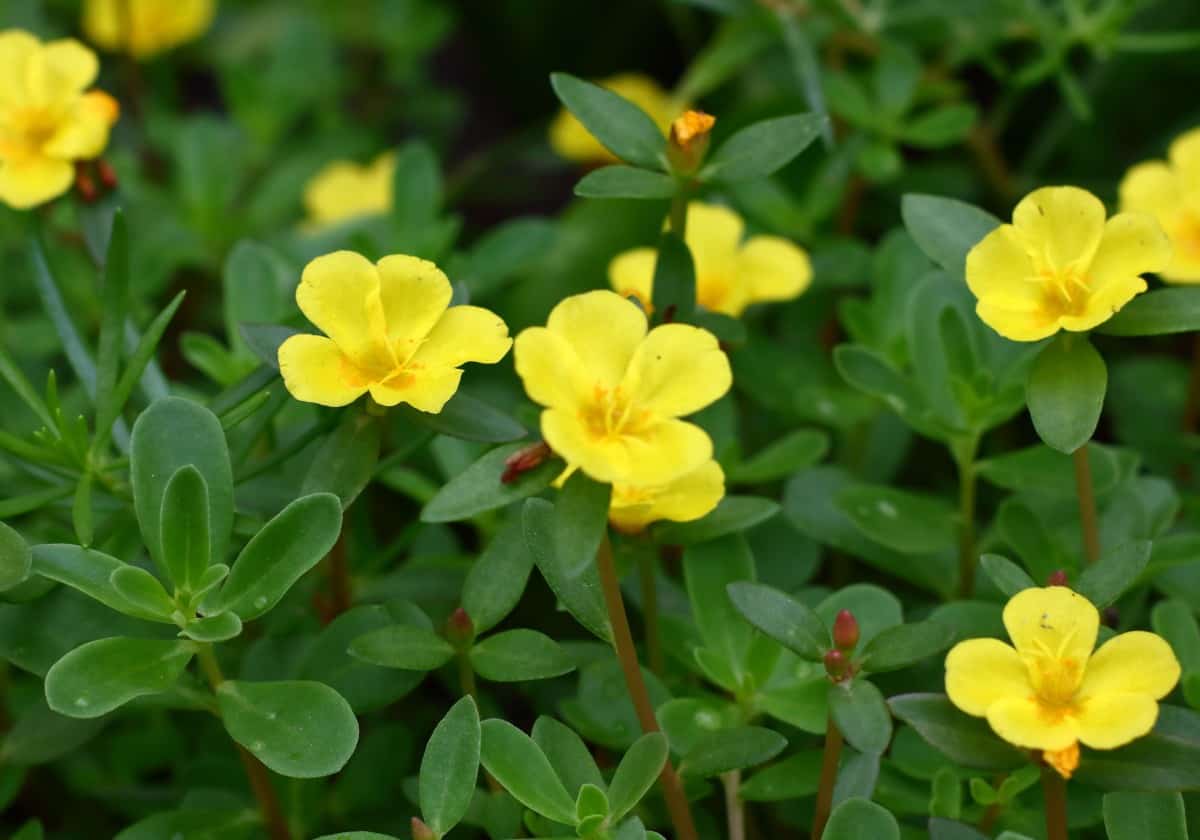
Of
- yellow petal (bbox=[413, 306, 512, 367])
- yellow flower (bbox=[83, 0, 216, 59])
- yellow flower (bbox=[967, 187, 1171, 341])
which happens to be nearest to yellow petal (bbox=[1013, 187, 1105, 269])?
yellow flower (bbox=[967, 187, 1171, 341])

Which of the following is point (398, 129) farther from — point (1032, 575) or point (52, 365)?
point (1032, 575)

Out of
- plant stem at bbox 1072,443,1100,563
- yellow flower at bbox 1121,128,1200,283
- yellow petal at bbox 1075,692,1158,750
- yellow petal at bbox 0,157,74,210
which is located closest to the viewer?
yellow petal at bbox 1075,692,1158,750

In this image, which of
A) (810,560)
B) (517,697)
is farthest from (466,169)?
(810,560)

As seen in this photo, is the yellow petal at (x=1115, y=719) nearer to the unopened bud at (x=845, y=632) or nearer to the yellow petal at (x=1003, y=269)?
the unopened bud at (x=845, y=632)

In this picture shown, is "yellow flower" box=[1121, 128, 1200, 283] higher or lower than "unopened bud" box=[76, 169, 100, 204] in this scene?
lower

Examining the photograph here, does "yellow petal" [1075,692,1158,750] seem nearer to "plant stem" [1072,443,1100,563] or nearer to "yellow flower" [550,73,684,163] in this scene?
"plant stem" [1072,443,1100,563]

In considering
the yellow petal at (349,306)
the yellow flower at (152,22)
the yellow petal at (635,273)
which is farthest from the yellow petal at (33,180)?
the yellow flower at (152,22)
